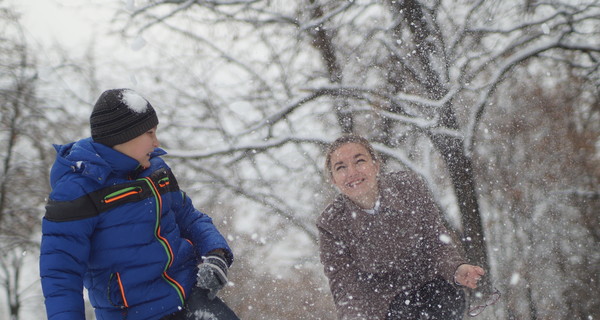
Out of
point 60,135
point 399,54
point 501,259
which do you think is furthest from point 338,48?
point 60,135

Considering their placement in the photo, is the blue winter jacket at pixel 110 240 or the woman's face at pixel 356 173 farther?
the woman's face at pixel 356 173

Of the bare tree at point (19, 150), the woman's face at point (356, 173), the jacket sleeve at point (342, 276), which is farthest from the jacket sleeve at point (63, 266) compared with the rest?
the bare tree at point (19, 150)

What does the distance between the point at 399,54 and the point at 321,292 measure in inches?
186

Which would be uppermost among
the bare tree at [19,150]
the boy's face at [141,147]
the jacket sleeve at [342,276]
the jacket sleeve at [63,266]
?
the jacket sleeve at [342,276]

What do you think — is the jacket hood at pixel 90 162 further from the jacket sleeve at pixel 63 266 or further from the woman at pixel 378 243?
the woman at pixel 378 243

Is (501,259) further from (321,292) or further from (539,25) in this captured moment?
(539,25)

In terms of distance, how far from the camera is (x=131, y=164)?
192 centimetres

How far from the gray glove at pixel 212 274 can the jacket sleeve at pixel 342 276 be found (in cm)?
78

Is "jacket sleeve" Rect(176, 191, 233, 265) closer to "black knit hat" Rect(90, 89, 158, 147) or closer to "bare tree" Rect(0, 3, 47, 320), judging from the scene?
"black knit hat" Rect(90, 89, 158, 147)

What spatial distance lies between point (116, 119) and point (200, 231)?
65 centimetres

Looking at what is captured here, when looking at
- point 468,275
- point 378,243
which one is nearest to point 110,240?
point 378,243

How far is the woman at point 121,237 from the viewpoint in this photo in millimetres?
1680

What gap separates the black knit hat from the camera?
1.90 m

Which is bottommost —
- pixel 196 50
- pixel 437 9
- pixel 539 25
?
pixel 196 50
